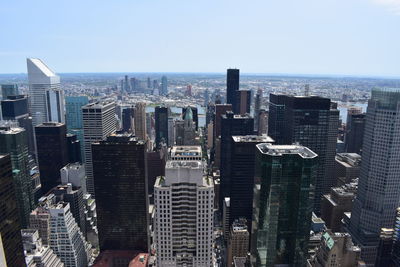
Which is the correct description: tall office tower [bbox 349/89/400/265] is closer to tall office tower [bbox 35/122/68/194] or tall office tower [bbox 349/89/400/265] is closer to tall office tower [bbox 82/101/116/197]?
tall office tower [bbox 82/101/116/197]

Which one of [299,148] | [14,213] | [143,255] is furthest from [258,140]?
[14,213]

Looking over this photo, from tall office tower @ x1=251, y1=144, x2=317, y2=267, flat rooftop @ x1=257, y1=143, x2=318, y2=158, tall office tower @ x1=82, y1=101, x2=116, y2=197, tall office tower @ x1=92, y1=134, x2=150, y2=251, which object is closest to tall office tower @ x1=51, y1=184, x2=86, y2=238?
tall office tower @ x1=92, y1=134, x2=150, y2=251

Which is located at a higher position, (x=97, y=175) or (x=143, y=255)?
(x=97, y=175)

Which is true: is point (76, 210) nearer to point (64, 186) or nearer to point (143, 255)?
point (64, 186)

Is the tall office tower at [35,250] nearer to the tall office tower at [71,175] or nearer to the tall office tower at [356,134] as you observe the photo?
the tall office tower at [71,175]

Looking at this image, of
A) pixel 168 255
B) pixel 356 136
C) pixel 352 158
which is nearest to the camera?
pixel 168 255

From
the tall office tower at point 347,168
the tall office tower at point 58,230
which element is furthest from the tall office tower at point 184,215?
the tall office tower at point 347,168

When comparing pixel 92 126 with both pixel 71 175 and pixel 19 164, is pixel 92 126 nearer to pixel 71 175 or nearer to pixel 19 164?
pixel 71 175

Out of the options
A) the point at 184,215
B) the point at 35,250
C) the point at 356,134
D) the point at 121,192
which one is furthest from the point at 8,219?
the point at 356,134
